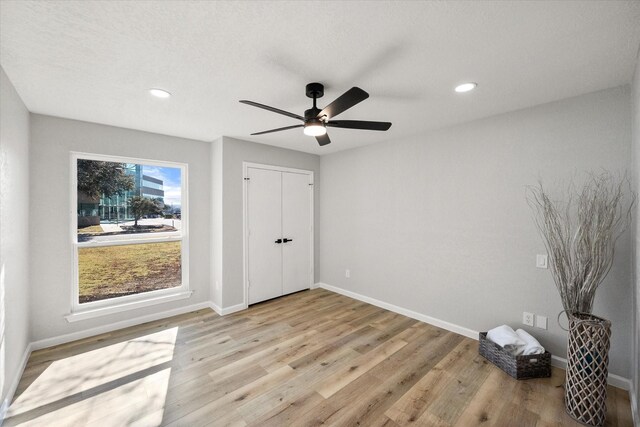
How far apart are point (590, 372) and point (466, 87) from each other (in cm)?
223

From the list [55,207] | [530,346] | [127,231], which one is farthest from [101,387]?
[530,346]

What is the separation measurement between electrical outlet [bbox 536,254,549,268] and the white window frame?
4103mm

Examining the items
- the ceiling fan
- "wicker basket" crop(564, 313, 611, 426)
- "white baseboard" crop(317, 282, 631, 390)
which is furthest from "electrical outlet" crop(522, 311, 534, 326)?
the ceiling fan

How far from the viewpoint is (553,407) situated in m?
1.94

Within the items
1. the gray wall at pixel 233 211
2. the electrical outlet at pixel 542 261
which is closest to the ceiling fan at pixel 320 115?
the gray wall at pixel 233 211

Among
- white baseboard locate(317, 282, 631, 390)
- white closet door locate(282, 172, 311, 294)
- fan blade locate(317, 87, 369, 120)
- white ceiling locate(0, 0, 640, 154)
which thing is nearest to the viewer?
white ceiling locate(0, 0, 640, 154)

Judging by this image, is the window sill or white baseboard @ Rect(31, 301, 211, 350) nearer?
white baseboard @ Rect(31, 301, 211, 350)

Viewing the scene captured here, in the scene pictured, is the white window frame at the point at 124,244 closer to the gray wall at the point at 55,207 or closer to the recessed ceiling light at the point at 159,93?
the gray wall at the point at 55,207

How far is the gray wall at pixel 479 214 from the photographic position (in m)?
2.22

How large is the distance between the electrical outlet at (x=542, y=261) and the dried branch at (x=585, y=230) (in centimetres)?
7

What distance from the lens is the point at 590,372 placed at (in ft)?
5.92

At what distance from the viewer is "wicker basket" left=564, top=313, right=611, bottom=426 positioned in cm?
179

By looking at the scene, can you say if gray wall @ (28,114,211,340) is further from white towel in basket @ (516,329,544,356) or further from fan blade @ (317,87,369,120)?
white towel in basket @ (516,329,544,356)

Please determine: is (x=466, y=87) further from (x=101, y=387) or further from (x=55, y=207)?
(x=55, y=207)
